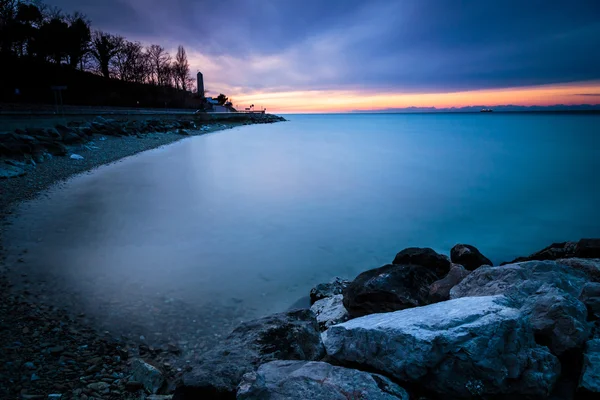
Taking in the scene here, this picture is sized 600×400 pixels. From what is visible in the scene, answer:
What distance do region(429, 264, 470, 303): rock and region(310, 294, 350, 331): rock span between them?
3.07 feet

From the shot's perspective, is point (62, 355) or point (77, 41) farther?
point (77, 41)

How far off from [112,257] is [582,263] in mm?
6170

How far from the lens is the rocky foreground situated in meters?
1.79

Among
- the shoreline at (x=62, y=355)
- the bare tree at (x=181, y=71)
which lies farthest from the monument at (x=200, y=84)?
the shoreline at (x=62, y=355)

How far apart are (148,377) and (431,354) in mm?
2084

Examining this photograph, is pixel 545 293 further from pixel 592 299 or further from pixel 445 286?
pixel 445 286

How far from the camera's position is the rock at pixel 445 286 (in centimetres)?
342

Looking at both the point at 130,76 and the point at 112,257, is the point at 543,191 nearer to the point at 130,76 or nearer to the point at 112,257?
the point at 112,257

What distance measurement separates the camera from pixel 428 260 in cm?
448

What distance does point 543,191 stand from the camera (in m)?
11.7

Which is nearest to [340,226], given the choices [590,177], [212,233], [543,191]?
[212,233]

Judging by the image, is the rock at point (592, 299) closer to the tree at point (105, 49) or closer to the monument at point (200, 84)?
the tree at point (105, 49)

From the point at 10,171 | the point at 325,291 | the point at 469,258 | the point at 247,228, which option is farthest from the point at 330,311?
the point at 10,171

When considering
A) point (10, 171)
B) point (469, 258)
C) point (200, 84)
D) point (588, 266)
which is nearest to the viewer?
point (588, 266)
